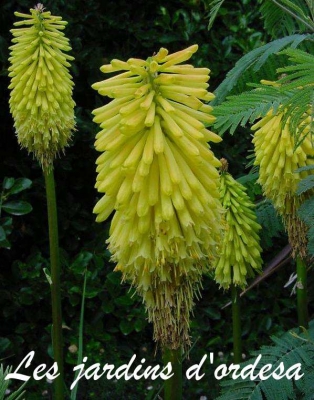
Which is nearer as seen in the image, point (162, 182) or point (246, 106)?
point (162, 182)

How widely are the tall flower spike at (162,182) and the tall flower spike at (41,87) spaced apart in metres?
1.29

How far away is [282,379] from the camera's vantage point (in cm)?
222

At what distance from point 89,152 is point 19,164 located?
50 cm

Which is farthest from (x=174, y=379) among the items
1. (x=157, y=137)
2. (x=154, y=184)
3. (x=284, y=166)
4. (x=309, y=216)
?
(x=284, y=166)

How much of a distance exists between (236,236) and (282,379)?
742 millimetres

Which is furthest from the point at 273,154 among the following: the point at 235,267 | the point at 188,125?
the point at 188,125

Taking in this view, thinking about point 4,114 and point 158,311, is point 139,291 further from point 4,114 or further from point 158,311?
point 4,114

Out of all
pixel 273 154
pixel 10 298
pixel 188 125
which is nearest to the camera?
pixel 188 125

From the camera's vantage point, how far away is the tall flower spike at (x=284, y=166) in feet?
8.23

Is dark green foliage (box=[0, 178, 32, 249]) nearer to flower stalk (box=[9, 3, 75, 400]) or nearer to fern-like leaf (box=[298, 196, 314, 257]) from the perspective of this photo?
flower stalk (box=[9, 3, 75, 400])

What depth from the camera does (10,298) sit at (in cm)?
424

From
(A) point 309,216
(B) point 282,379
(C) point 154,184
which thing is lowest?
(B) point 282,379

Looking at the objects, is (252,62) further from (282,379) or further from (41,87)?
(282,379)

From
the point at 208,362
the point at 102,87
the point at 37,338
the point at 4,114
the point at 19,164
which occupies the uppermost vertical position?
the point at 102,87
